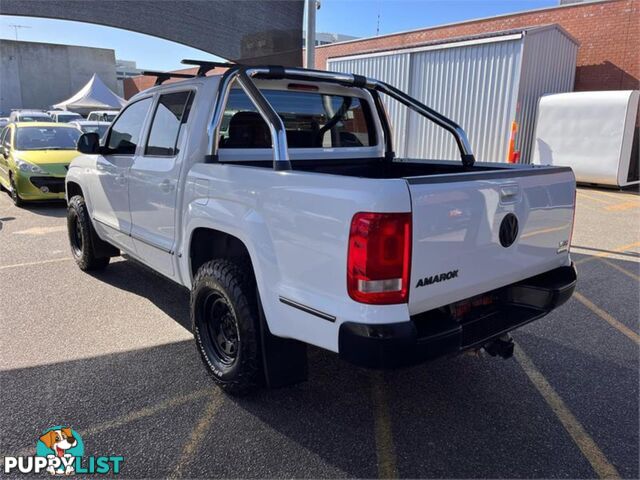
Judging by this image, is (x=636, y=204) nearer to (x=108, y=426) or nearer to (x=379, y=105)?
(x=379, y=105)

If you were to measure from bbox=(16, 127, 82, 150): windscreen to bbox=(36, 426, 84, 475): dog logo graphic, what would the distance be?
8.96 metres

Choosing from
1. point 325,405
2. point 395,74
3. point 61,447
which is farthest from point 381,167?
point 395,74

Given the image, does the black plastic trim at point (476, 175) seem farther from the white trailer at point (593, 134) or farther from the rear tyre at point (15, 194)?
the white trailer at point (593, 134)

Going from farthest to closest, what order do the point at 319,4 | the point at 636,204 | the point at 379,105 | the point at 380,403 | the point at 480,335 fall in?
the point at 636,204 → the point at 319,4 → the point at 379,105 → the point at 380,403 → the point at 480,335

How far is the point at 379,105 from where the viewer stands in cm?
439

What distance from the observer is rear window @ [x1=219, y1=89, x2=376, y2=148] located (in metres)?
3.67

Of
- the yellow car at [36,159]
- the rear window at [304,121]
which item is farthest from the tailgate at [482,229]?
the yellow car at [36,159]

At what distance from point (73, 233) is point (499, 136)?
418 inches

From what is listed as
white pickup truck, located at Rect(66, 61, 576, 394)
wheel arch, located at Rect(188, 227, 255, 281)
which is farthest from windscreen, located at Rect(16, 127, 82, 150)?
wheel arch, located at Rect(188, 227, 255, 281)

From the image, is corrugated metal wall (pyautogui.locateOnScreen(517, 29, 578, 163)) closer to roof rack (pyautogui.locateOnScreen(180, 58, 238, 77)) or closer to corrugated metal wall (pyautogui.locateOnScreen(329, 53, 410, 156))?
corrugated metal wall (pyautogui.locateOnScreen(329, 53, 410, 156))

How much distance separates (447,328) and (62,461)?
2.14 meters

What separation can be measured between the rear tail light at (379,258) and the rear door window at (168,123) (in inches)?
77.8

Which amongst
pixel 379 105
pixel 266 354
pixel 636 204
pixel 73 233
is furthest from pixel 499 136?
pixel 266 354

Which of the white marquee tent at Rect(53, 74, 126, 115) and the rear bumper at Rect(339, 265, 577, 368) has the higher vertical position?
the white marquee tent at Rect(53, 74, 126, 115)
